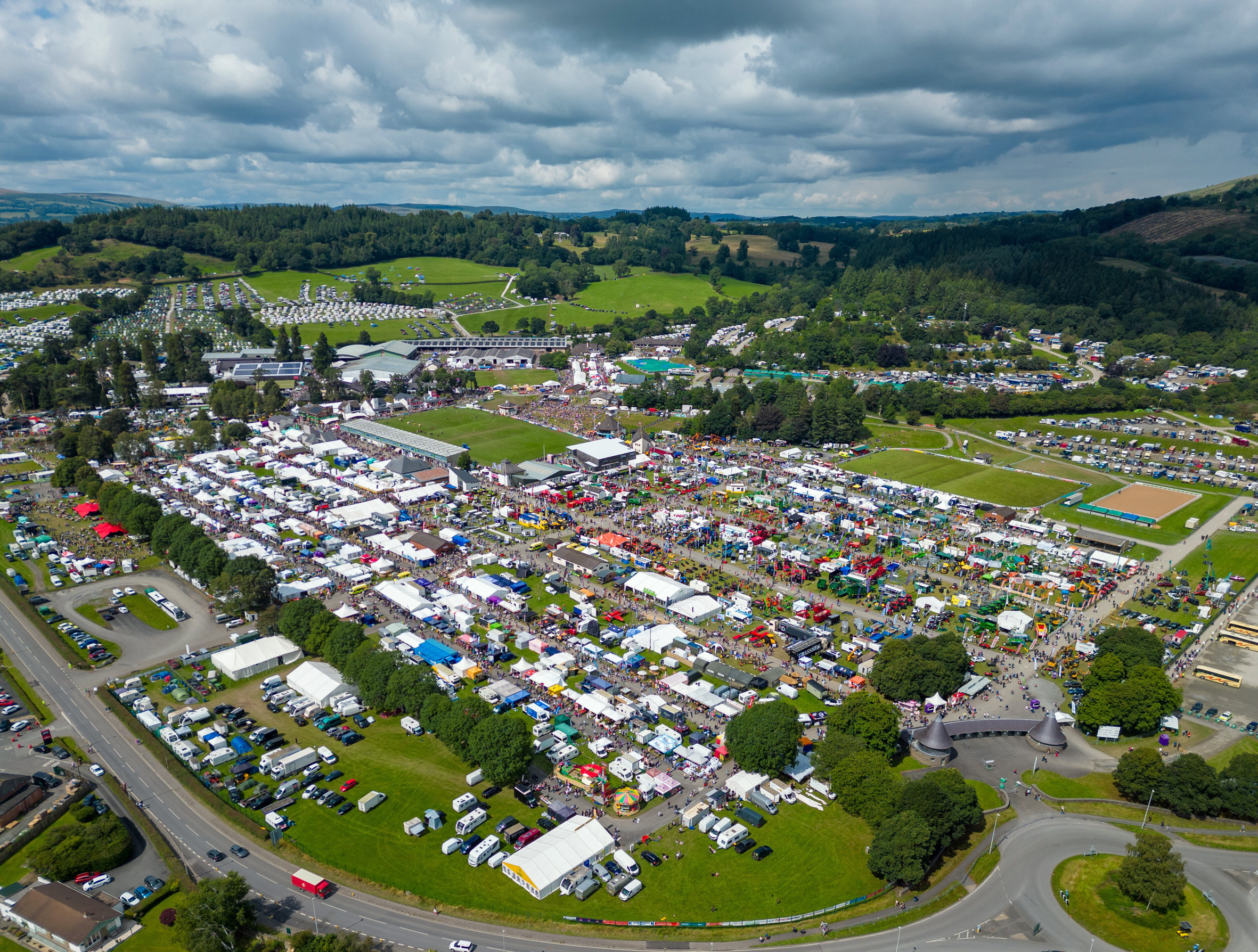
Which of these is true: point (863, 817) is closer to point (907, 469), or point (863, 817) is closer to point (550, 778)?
point (550, 778)

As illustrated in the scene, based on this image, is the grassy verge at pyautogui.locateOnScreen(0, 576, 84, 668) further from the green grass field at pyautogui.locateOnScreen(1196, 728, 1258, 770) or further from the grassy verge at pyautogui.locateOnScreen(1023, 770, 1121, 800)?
the green grass field at pyautogui.locateOnScreen(1196, 728, 1258, 770)

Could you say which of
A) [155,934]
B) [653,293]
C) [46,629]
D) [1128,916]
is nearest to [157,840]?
[155,934]

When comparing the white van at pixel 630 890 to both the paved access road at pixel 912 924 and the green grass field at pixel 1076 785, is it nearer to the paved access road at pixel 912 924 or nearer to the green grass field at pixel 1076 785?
the paved access road at pixel 912 924

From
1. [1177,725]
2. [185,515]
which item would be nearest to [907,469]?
[1177,725]

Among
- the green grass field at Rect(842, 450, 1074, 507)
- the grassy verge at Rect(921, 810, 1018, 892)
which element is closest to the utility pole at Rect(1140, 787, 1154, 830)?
the grassy verge at Rect(921, 810, 1018, 892)

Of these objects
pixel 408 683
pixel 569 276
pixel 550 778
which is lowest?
pixel 550 778

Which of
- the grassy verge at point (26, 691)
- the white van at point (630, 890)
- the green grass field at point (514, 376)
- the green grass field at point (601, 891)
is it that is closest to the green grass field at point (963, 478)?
the green grass field at point (601, 891)

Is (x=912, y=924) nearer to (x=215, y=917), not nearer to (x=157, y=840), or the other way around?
(x=215, y=917)
